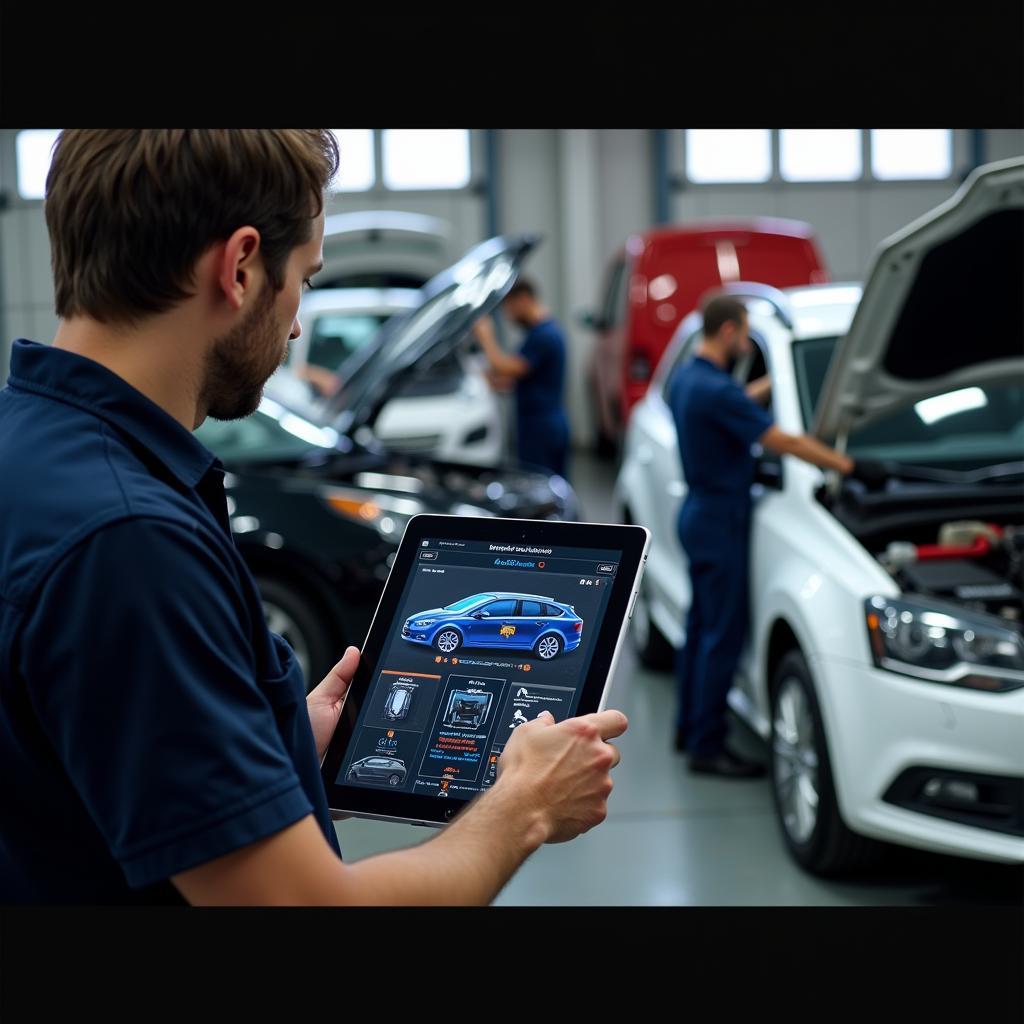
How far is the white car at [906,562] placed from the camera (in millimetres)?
3078

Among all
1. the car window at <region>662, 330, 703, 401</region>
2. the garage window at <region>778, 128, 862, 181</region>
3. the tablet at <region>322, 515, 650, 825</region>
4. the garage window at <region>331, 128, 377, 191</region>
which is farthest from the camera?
the garage window at <region>778, 128, 862, 181</region>

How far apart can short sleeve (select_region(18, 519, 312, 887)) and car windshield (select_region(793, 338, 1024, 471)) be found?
3391mm

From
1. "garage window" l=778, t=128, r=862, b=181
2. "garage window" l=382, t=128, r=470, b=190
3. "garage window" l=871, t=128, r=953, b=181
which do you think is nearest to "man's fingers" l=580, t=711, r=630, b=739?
"garage window" l=382, t=128, r=470, b=190

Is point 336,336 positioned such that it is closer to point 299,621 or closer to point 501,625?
point 299,621

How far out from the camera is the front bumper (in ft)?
9.98

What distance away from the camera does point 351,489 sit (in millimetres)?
4609

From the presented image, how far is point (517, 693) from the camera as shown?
1.37 metres

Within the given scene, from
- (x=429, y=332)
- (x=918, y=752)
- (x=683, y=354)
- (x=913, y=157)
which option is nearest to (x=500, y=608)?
(x=918, y=752)

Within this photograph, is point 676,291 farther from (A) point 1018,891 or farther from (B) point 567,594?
(B) point 567,594

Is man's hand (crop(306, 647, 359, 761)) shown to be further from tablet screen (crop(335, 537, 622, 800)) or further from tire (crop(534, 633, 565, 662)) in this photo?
tire (crop(534, 633, 565, 662))

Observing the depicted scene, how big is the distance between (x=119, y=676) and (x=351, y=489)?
146 inches

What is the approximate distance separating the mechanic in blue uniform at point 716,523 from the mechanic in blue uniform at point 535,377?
105 inches
